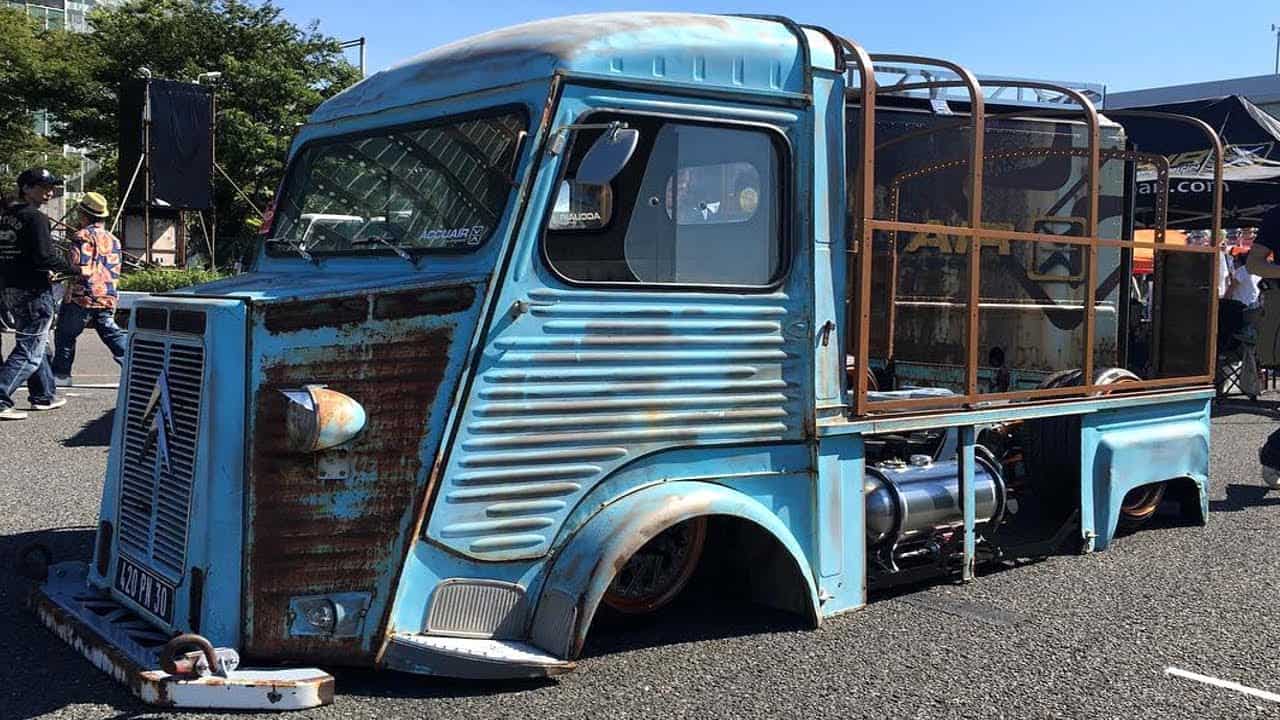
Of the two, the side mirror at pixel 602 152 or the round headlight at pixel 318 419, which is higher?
the side mirror at pixel 602 152

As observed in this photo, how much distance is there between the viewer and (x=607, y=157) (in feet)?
12.7

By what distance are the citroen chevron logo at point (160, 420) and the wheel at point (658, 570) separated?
164 centimetres

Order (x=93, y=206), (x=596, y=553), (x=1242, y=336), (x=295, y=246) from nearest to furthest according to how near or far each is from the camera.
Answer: (x=596, y=553), (x=295, y=246), (x=93, y=206), (x=1242, y=336)

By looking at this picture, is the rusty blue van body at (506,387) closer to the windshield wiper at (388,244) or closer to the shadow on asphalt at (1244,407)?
the windshield wiper at (388,244)

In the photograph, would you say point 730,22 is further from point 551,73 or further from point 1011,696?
point 1011,696

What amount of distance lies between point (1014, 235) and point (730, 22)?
5.86 feet

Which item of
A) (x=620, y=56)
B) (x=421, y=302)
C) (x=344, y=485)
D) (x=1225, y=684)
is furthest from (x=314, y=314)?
(x=1225, y=684)

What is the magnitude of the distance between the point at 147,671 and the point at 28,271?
6.55m

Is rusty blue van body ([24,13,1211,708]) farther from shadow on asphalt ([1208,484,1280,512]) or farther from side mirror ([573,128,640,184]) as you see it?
shadow on asphalt ([1208,484,1280,512])

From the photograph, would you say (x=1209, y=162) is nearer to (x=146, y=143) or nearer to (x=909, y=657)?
(x=909, y=657)

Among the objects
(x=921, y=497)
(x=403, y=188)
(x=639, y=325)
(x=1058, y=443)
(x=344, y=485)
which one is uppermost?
(x=403, y=188)

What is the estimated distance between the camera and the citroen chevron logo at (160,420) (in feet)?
12.6

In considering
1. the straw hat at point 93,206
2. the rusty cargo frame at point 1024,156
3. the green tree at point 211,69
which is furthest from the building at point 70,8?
the rusty cargo frame at point 1024,156

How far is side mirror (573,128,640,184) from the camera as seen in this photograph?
385 cm
